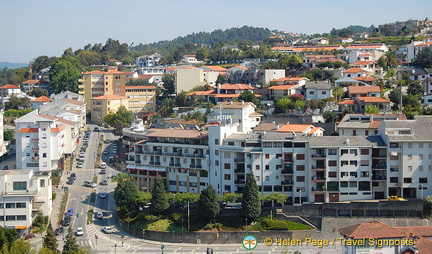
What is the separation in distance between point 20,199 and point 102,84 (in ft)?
121

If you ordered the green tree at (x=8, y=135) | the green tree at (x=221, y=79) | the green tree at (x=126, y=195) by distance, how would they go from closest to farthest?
the green tree at (x=126, y=195) < the green tree at (x=8, y=135) < the green tree at (x=221, y=79)

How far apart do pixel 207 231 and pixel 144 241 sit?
3750 millimetres

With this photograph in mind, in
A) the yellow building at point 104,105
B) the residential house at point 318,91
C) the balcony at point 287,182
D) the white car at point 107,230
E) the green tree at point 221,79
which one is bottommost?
the white car at point 107,230

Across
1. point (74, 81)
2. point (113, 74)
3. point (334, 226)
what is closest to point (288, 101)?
point (334, 226)

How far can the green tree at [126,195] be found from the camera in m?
41.6

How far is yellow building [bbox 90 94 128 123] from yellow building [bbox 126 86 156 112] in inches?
48.7

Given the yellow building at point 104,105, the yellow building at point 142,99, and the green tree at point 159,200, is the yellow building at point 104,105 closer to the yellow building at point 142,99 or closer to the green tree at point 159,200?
the yellow building at point 142,99

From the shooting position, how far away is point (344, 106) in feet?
168

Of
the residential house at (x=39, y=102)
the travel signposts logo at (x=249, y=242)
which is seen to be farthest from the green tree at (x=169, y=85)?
the travel signposts logo at (x=249, y=242)

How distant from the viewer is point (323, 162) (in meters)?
39.7

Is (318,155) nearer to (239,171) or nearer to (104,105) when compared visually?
(239,171)

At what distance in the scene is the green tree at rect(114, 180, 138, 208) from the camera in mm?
41594

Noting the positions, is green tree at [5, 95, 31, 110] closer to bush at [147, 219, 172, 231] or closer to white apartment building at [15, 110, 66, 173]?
white apartment building at [15, 110, 66, 173]

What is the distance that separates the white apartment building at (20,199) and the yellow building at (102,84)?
33840mm
